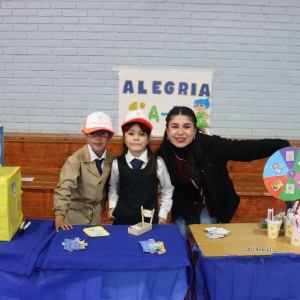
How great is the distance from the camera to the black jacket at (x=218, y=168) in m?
2.22

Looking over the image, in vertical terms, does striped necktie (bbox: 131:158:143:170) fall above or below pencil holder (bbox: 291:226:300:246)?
above

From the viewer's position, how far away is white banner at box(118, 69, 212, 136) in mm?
4285

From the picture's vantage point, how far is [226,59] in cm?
425

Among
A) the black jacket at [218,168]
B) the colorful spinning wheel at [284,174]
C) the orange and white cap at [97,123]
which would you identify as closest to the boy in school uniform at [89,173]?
the orange and white cap at [97,123]

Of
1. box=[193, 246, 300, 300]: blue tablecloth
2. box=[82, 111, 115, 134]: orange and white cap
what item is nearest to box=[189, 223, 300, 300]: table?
box=[193, 246, 300, 300]: blue tablecloth

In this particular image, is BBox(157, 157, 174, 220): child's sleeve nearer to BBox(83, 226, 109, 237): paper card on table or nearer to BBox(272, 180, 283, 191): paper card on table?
BBox(83, 226, 109, 237): paper card on table

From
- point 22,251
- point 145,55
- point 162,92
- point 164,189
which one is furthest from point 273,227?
point 145,55

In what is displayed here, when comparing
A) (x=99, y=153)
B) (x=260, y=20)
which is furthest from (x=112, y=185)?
(x=260, y=20)

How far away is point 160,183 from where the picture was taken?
2.28 metres

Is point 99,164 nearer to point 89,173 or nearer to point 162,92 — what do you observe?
point 89,173

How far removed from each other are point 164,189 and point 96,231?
57 cm

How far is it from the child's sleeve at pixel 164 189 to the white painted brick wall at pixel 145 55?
2.23 m

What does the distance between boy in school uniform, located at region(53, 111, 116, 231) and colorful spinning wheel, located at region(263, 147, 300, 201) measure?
0.99m

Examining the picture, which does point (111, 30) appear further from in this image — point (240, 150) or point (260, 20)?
point (240, 150)
